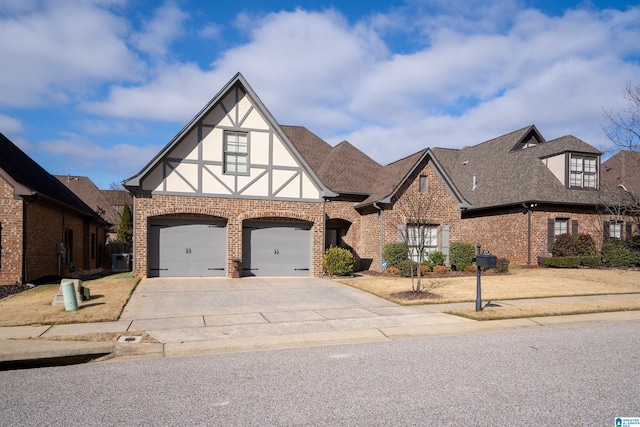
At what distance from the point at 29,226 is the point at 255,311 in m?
10.1

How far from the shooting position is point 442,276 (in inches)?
794

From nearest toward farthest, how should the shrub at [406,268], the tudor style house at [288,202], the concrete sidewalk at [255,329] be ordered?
the concrete sidewalk at [255,329], the tudor style house at [288,202], the shrub at [406,268]

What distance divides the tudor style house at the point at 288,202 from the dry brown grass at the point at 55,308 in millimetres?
3977

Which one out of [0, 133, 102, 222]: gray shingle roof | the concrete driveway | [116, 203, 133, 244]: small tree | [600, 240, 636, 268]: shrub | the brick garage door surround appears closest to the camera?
the concrete driveway

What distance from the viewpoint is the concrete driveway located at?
955cm

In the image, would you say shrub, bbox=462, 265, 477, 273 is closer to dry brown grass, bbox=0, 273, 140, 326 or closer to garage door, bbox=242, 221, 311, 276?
garage door, bbox=242, 221, 311, 276

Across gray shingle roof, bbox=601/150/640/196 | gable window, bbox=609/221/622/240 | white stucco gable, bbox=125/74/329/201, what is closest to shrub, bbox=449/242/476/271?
white stucco gable, bbox=125/74/329/201

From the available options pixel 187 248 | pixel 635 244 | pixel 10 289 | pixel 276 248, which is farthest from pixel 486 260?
pixel 635 244

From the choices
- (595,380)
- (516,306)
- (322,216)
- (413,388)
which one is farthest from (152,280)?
(595,380)

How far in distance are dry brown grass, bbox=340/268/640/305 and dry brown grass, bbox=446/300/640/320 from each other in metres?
1.60

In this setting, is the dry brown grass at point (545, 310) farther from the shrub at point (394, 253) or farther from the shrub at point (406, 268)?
the shrub at point (394, 253)

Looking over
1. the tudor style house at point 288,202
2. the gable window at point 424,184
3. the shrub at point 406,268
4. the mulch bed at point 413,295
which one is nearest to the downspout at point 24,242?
the tudor style house at point 288,202

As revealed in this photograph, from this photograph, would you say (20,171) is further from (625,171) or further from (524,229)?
(625,171)

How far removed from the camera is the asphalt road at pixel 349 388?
4.89m
